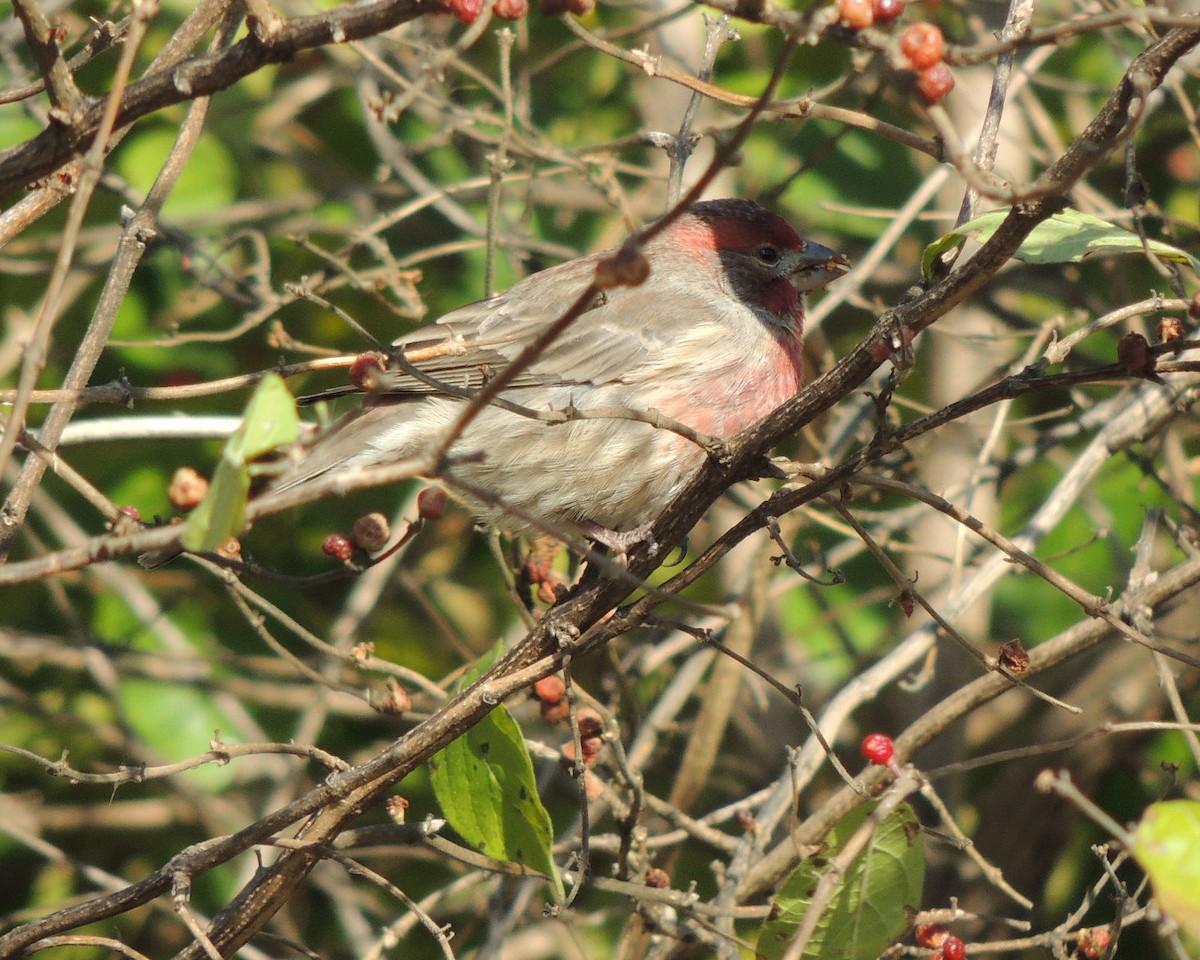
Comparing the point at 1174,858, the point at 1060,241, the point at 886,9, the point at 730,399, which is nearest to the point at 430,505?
the point at 730,399

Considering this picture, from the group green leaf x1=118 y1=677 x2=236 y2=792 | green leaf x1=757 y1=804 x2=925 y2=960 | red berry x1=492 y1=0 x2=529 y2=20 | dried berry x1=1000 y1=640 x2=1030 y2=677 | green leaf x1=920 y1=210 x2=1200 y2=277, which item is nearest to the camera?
green leaf x1=920 y1=210 x2=1200 y2=277

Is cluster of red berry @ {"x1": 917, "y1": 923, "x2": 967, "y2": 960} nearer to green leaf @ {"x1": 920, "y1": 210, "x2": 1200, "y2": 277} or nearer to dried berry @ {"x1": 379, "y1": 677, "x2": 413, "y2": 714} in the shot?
dried berry @ {"x1": 379, "y1": 677, "x2": 413, "y2": 714}

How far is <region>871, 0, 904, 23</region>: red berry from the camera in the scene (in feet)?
8.21

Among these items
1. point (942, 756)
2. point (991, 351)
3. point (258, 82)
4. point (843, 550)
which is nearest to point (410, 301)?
point (258, 82)

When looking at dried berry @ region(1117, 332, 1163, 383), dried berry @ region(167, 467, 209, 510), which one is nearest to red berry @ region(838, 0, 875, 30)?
dried berry @ region(1117, 332, 1163, 383)

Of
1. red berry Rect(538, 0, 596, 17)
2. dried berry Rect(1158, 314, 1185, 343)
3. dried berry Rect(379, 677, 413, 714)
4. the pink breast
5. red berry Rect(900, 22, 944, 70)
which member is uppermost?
red berry Rect(538, 0, 596, 17)

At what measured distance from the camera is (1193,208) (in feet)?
21.1

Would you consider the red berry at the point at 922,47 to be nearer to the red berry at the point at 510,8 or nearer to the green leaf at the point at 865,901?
the red berry at the point at 510,8

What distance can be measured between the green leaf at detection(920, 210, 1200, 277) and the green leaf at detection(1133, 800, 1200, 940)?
114 centimetres

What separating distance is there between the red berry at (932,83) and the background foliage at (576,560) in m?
1.92

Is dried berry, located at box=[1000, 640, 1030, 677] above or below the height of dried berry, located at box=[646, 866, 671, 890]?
above

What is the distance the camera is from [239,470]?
2076mm

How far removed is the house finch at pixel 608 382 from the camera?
491cm

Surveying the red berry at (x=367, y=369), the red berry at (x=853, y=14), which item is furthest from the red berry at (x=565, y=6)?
the red berry at (x=367, y=369)
